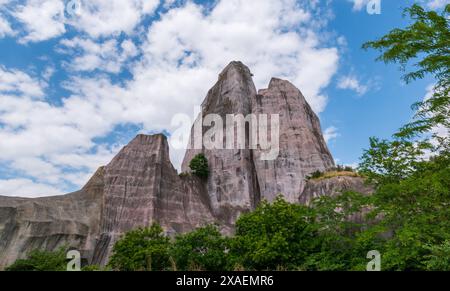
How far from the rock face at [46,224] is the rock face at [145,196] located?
1.37 metres

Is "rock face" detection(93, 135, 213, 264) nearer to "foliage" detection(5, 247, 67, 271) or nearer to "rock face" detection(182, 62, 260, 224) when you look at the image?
"rock face" detection(182, 62, 260, 224)

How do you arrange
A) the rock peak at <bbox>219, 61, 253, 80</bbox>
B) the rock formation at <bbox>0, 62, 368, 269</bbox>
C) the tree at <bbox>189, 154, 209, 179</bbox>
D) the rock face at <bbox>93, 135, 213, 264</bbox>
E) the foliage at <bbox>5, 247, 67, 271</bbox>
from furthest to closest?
the rock peak at <bbox>219, 61, 253, 80</bbox> → the tree at <bbox>189, 154, 209, 179</bbox> → the rock face at <bbox>93, 135, 213, 264</bbox> → the rock formation at <bbox>0, 62, 368, 269</bbox> → the foliage at <bbox>5, 247, 67, 271</bbox>

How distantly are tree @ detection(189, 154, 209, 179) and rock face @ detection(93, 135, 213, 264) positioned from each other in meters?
4.45

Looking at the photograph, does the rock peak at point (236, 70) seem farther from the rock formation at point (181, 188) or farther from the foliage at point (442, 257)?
the foliage at point (442, 257)

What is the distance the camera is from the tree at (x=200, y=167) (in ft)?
159

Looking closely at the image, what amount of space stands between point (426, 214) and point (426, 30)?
274 inches

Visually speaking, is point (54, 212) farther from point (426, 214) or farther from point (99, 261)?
point (426, 214)

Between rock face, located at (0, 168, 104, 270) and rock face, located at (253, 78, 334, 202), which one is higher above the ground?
rock face, located at (253, 78, 334, 202)

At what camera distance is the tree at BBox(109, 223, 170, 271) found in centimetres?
2141

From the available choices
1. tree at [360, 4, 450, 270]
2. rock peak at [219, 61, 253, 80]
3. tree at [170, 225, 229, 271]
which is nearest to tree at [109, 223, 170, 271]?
tree at [170, 225, 229, 271]

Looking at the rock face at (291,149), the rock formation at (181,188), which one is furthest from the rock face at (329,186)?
Result: the rock face at (291,149)

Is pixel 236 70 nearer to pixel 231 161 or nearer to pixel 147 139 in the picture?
pixel 231 161

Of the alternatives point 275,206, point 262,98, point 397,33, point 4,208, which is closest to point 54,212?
point 4,208
